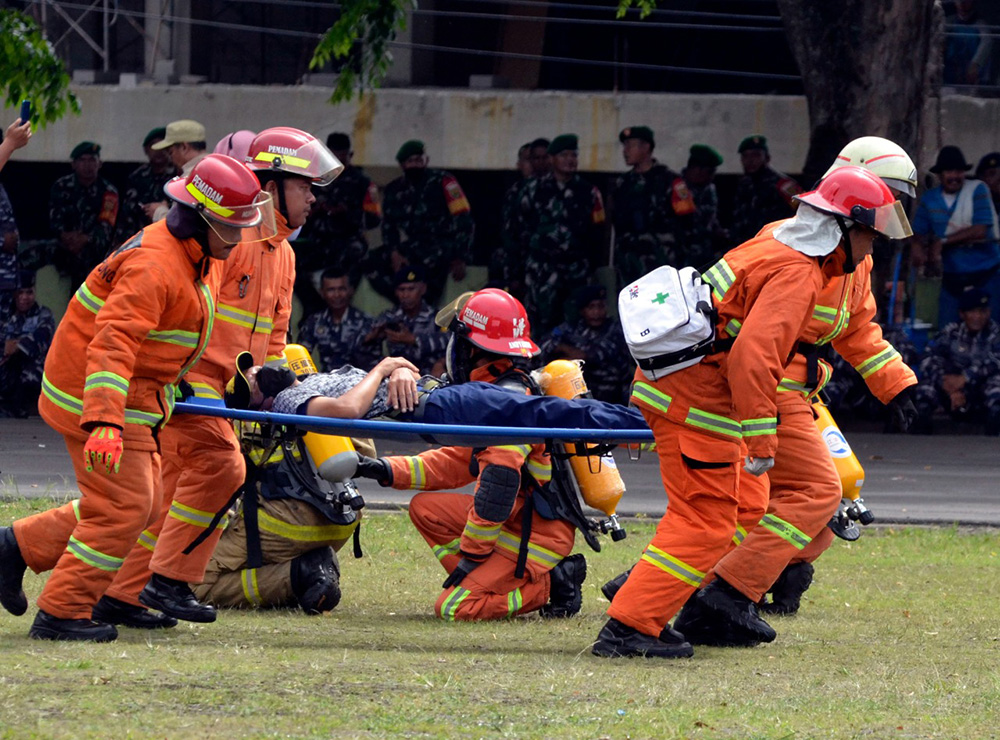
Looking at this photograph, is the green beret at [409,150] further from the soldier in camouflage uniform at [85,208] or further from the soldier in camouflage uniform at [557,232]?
the soldier in camouflage uniform at [85,208]

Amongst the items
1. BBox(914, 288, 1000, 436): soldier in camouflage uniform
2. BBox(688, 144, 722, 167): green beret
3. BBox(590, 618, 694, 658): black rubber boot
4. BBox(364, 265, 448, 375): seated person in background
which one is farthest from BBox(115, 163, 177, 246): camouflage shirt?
BBox(590, 618, 694, 658): black rubber boot

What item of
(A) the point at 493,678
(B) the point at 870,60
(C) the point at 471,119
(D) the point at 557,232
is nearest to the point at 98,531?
Answer: (A) the point at 493,678

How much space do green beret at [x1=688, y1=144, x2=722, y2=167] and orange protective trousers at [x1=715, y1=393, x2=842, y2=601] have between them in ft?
25.6

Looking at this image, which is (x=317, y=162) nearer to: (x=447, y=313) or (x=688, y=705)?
(x=447, y=313)

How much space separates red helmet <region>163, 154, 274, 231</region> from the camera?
222 inches

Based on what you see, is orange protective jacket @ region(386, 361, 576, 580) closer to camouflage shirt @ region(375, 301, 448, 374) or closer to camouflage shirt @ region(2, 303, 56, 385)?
camouflage shirt @ region(375, 301, 448, 374)

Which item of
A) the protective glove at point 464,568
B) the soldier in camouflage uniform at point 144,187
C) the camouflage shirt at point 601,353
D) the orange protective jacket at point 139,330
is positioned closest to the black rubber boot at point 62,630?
the orange protective jacket at point 139,330

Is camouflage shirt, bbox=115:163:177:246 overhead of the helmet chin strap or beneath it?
beneath

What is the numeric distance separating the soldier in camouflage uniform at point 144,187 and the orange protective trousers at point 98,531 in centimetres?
861

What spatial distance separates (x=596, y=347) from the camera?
13.7m

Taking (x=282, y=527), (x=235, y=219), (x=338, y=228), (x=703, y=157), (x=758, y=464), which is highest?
(x=703, y=157)

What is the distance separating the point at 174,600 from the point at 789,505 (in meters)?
2.31

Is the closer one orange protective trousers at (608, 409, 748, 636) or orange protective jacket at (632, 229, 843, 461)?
orange protective jacket at (632, 229, 843, 461)

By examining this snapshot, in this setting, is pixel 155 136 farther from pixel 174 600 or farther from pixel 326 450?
Result: pixel 174 600
